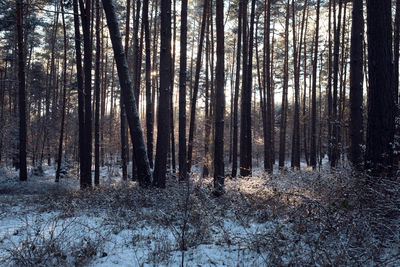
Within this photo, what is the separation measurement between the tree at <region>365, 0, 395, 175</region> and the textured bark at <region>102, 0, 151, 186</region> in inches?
211

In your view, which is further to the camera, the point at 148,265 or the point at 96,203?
the point at 96,203

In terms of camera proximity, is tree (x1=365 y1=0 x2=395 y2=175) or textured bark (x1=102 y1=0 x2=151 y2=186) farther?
textured bark (x1=102 y1=0 x2=151 y2=186)

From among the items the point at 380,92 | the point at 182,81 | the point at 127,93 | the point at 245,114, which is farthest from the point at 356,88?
the point at 127,93

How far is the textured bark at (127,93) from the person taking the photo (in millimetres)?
6898

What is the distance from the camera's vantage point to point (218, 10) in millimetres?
7367

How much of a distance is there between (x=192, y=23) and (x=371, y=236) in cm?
1969

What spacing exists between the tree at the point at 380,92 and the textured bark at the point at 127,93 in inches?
211

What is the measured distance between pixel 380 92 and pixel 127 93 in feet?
18.9

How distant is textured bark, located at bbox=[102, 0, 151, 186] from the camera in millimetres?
6898

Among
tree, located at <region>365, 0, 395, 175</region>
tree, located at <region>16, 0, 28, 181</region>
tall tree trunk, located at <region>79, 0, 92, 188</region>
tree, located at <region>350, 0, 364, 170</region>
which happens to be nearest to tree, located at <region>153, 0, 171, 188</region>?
tall tree trunk, located at <region>79, 0, 92, 188</region>

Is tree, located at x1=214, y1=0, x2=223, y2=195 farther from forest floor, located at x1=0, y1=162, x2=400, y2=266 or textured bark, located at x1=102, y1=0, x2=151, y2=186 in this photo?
textured bark, located at x1=102, y1=0, x2=151, y2=186

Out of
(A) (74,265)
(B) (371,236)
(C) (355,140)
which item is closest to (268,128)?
(C) (355,140)

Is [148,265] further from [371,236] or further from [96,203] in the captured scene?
[96,203]

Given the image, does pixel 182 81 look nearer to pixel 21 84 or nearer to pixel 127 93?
pixel 127 93
